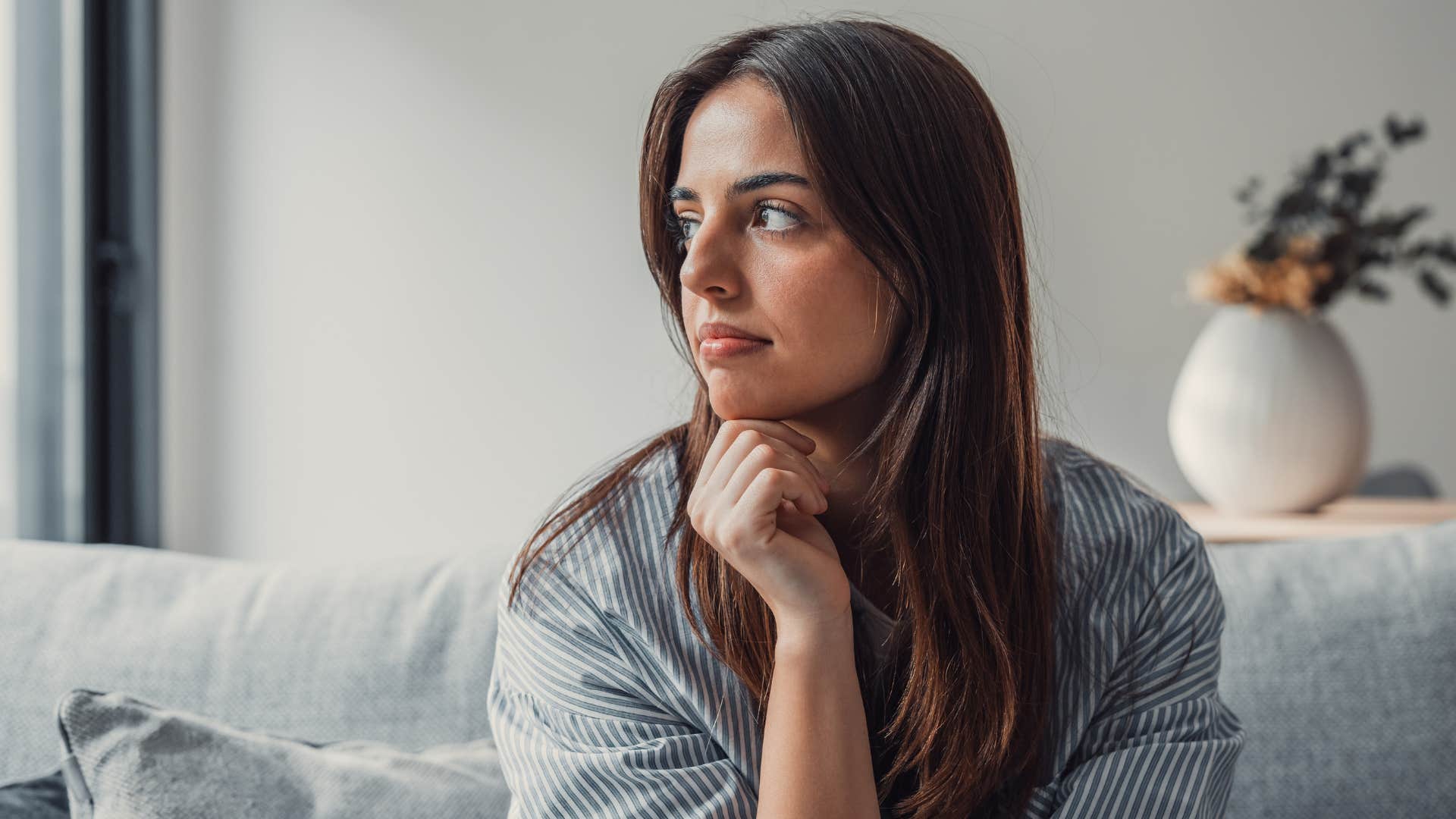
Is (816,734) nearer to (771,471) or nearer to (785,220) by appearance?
(771,471)

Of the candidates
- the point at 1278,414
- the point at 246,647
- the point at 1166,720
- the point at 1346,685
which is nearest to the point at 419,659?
the point at 246,647

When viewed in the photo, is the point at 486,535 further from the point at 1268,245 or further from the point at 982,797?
the point at 982,797

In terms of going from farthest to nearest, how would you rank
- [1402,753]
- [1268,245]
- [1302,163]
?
[1302,163], [1268,245], [1402,753]

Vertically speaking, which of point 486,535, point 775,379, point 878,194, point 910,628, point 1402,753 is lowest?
point 486,535

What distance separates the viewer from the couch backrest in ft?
3.78

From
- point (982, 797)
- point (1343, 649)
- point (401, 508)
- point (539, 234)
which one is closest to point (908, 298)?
point (982, 797)

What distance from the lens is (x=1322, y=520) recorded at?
1.98 meters

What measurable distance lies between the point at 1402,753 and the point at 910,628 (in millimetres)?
564

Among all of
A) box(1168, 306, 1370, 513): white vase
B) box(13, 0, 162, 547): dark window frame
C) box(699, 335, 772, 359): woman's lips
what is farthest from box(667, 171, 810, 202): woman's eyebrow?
box(13, 0, 162, 547): dark window frame

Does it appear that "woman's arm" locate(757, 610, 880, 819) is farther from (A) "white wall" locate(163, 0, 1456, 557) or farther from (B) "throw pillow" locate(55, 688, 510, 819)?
(A) "white wall" locate(163, 0, 1456, 557)

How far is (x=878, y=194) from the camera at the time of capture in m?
0.88

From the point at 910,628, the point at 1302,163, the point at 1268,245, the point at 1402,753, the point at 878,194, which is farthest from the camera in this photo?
the point at 1302,163

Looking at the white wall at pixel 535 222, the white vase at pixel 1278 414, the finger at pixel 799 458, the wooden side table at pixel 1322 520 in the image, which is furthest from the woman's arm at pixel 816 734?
the white wall at pixel 535 222

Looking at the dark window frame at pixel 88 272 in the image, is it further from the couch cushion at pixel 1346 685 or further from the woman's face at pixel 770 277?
the couch cushion at pixel 1346 685
